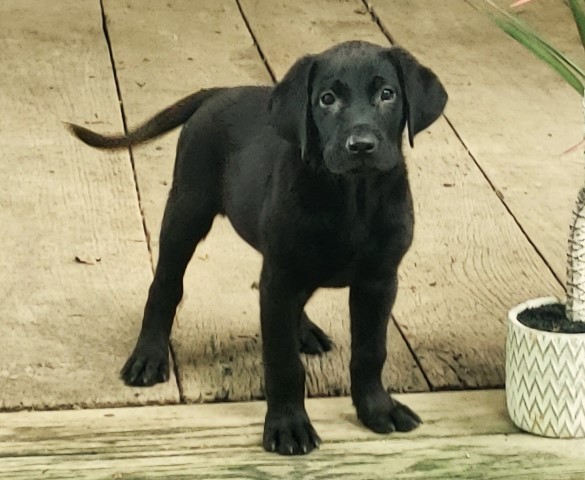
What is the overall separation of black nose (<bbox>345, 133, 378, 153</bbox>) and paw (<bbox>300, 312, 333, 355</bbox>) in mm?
883

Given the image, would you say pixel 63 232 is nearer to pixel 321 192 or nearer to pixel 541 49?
pixel 321 192

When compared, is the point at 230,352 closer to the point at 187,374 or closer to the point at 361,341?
the point at 187,374

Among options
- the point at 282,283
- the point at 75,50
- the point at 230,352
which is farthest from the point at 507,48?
the point at 282,283

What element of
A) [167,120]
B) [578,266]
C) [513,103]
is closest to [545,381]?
[578,266]

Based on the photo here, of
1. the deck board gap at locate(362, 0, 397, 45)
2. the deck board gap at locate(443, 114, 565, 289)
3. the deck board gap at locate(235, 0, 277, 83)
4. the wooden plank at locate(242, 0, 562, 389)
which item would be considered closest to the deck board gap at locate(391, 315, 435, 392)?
the wooden plank at locate(242, 0, 562, 389)

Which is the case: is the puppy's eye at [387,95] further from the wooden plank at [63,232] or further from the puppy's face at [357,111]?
the wooden plank at [63,232]

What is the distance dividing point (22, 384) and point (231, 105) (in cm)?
87

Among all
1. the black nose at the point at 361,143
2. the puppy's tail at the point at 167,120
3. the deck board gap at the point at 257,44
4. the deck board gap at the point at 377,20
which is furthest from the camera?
the deck board gap at the point at 377,20

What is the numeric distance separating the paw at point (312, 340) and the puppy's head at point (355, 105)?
0.73 meters

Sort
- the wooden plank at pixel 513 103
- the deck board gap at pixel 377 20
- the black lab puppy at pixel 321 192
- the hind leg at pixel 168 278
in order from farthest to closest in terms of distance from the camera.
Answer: the deck board gap at pixel 377 20 < the wooden plank at pixel 513 103 < the hind leg at pixel 168 278 < the black lab puppy at pixel 321 192

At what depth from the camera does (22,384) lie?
3.60m

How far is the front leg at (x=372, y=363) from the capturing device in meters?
3.35

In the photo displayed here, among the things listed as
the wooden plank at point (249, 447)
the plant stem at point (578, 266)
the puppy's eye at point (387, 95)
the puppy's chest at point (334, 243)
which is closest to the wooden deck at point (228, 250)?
the wooden plank at point (249, 447)

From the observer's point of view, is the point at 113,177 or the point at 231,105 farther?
the point at 113,177
